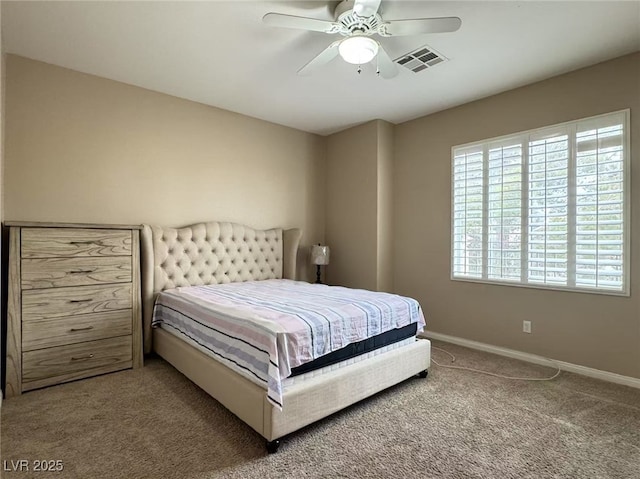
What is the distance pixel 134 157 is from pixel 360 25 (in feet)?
8.09

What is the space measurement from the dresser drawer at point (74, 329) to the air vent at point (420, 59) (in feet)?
10.4

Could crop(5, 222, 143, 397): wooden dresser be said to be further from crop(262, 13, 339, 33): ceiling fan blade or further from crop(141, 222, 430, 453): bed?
crop(262, 13, 339, 33): ceiling fan blade

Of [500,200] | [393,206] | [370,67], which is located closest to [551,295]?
[500,200]

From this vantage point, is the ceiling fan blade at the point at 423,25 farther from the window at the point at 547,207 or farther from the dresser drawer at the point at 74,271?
the dresser drawer at the point at 74,271

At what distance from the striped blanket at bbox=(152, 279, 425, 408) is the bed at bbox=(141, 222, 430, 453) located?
0.06ft

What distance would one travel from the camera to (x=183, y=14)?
7.39 ft

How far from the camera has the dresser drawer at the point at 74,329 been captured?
8.18ft

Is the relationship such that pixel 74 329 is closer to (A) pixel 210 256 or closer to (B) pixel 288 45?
(A) pixel 210 256

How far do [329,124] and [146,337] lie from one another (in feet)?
10.7

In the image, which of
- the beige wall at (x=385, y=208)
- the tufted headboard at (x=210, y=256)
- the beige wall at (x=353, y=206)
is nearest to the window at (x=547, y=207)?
the beige wall at (x=385, y=208)

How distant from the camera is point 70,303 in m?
2.65

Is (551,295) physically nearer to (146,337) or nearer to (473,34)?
(473,34)

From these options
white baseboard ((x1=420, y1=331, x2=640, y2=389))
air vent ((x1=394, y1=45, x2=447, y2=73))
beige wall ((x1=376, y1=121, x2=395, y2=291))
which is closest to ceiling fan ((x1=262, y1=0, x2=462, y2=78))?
air vent ((x1=394, y1=45, x2=447, y2=73))

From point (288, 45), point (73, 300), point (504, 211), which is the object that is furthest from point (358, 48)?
point (73, 300)
